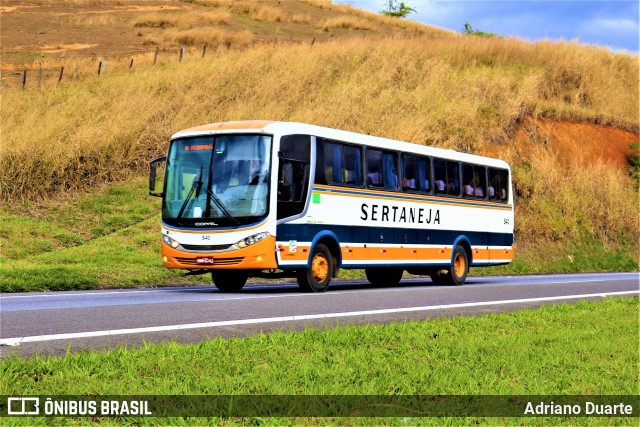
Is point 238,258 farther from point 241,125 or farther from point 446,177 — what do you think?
point 446,177

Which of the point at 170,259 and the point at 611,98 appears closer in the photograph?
the point at 170,259

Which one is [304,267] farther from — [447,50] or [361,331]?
[447,50]

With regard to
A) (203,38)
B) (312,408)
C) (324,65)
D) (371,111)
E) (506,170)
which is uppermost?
(203,38)

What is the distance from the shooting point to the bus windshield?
19.2m

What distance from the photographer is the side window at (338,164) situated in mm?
20297

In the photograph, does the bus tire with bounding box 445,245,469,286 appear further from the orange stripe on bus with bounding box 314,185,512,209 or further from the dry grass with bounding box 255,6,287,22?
the dry grass with bounding box 255,6,287,22

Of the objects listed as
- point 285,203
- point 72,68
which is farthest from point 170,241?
point 72,68

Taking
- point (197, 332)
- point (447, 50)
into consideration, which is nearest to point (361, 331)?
point (197, 332)

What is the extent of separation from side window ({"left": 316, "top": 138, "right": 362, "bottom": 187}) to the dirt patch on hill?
22.7 m

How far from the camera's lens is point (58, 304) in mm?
14922

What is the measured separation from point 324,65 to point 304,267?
3014 centimetres

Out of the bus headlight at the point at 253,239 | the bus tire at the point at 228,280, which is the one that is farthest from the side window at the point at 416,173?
the bus headlight at the point at 253,239

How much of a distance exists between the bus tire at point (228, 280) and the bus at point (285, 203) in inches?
0.8

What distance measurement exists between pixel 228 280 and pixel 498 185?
11082 millimetres
